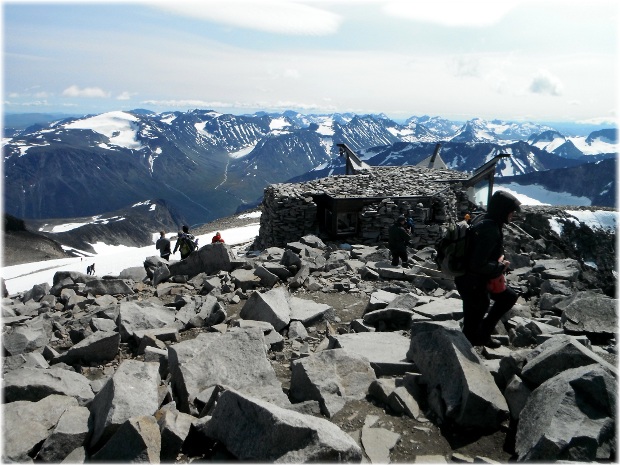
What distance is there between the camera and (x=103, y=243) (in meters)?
149

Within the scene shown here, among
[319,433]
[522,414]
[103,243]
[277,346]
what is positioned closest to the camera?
[319,433]

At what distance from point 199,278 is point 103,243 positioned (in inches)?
5858

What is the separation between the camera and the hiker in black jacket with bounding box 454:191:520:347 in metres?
6.55

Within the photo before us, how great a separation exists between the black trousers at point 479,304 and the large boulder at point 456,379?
2.70ft

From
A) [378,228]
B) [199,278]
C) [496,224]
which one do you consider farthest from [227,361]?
[378,228]

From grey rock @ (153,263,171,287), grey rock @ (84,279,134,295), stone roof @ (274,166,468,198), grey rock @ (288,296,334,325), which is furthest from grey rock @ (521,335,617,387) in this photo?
stone roof @ (274,166,468,198)

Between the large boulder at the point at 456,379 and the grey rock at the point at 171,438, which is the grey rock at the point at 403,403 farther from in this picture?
the grey rock at the point at 171,438

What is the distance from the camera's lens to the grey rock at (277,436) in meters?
4.50

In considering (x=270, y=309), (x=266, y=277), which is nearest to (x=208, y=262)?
(x=266, y=277)

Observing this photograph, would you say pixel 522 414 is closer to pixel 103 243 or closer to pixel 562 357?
pixel 562 357

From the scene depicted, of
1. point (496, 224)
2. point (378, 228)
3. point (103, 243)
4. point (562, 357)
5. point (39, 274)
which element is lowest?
point (103, 243)

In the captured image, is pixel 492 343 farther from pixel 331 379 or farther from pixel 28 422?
pixel 28 422

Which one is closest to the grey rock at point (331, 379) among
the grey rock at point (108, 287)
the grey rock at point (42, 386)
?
the grey rock at point (42, 386)

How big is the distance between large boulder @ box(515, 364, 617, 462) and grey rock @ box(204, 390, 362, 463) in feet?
5.82
